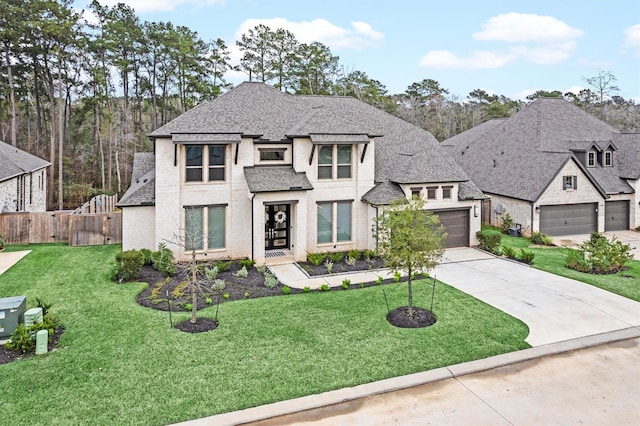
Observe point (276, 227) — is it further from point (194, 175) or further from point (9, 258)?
point (9, 258)

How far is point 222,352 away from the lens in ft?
27.2

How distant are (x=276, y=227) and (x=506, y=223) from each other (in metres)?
13.2

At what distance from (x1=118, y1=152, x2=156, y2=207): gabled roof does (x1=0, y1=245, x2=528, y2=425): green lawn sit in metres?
4.28

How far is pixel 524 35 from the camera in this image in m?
30.6

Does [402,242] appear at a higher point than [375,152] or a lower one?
lower

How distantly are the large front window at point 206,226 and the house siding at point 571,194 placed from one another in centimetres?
1579

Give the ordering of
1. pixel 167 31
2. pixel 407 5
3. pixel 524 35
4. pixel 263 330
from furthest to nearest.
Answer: pixel 167 31, pixel 524 35, pixel 407 5, pixel 263 330

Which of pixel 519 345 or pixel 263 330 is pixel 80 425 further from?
pixel 519 345

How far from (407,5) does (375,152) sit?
7.99 meters

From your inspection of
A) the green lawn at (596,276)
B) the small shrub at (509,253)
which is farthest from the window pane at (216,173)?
the green lawn at (596,276)

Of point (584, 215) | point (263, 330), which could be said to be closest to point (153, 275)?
point (263, 330)

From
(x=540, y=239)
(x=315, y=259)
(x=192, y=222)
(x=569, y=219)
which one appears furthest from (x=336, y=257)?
(x=569, y=219)

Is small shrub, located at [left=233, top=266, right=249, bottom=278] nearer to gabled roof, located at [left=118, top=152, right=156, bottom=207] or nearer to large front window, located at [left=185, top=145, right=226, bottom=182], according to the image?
large front window, located at [left=185, top=145, right=226, bottom=182]

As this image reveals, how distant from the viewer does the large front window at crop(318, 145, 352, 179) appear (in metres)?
17.3
